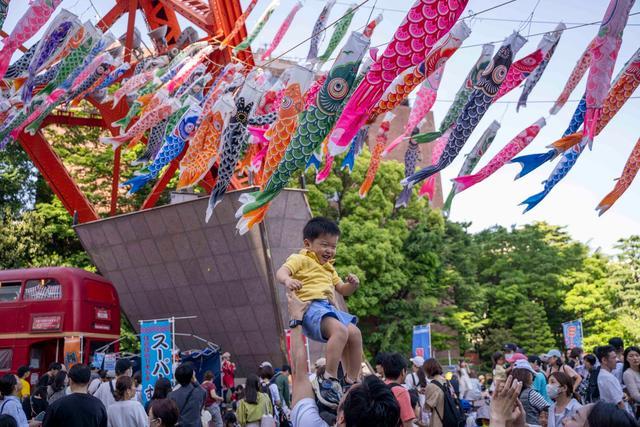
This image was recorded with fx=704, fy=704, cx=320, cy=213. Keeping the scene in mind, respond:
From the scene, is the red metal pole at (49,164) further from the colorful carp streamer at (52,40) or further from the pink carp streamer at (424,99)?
the pink carp streamer at (424,99)

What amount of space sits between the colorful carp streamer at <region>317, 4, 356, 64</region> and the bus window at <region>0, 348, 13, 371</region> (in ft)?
34.7

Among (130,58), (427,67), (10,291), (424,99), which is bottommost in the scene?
(10,291)

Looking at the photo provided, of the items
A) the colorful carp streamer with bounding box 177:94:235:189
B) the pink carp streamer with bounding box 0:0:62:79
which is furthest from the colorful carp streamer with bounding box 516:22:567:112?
the pink carp streamer with bounding box 0:0:62:79

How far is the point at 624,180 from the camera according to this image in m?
8.80

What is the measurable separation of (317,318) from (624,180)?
5852mm

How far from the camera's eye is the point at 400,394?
4473 mm

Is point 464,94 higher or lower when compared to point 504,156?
higher

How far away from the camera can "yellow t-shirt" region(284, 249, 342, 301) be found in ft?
15.5

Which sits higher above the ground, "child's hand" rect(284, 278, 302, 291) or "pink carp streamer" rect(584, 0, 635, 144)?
"pink carp streamer" rect(584, 0, 635, 144)

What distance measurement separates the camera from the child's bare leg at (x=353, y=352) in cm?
463

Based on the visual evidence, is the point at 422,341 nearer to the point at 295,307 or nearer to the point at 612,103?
the point at 612,103

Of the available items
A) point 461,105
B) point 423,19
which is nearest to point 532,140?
point 461,105

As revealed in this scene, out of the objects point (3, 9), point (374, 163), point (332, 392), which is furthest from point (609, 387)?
point (3, 9)

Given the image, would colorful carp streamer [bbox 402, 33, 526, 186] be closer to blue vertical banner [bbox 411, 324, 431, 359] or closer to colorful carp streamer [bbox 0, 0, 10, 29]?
colorful carp streamer [bbox 0, 0, 10, 29]
